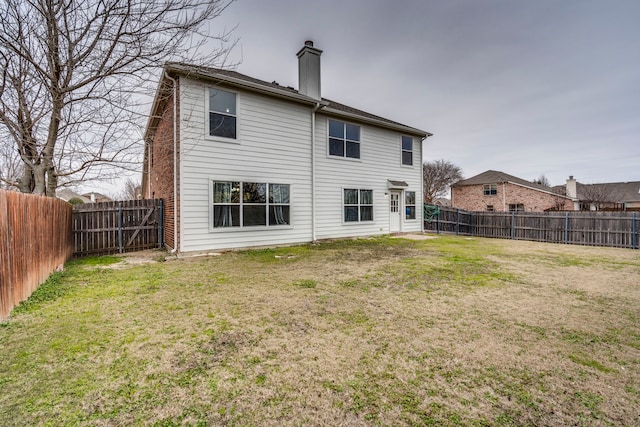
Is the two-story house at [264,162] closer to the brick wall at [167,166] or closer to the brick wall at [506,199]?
the brick wall at [167,166]

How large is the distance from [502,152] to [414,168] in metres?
25.8

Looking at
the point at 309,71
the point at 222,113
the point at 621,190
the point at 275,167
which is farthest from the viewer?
the point at 621,190

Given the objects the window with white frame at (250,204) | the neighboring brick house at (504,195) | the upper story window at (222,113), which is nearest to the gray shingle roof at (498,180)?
the neighboring brick house at (504,195)

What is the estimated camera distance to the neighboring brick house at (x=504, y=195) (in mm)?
26625

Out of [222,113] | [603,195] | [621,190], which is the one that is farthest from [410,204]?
[621,190]

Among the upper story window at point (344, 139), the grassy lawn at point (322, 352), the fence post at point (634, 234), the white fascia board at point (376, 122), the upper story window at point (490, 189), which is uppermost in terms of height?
the white fascia board at point (376, 122)

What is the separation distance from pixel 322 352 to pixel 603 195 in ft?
132

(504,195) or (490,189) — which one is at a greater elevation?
(490,189)

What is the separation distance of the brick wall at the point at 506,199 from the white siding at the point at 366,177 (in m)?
19.7

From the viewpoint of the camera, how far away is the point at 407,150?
45.3 feet

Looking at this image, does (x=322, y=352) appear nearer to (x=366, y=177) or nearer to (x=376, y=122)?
(x=366, y=177)

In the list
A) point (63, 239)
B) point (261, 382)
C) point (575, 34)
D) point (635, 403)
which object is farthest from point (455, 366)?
point (575, 34)

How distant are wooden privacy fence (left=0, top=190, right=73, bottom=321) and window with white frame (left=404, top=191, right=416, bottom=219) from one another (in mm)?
12837

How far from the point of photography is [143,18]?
4.93 meters
